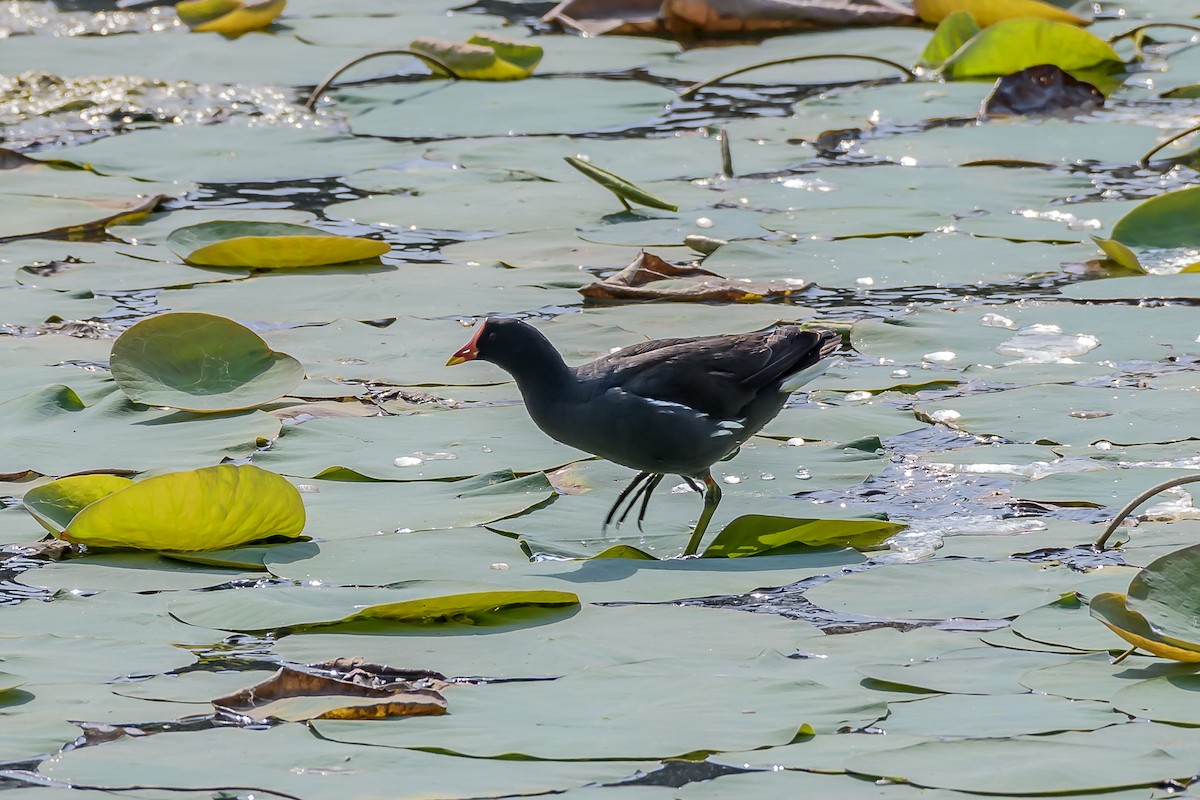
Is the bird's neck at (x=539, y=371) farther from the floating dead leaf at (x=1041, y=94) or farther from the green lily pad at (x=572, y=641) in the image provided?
the floating dead leaf at (x=1041, y=94)

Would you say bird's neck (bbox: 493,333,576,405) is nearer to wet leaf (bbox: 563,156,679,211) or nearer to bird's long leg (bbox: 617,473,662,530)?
bird's long leg (bbox: 617,473,662,530)

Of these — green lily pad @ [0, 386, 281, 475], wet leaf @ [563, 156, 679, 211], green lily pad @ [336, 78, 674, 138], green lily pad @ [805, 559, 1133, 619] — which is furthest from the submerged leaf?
green lily pad @ [336, 78, 674, 138]

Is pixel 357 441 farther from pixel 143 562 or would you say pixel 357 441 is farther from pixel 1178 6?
pixel 1178 6

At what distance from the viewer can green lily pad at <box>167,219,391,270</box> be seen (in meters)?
5.08

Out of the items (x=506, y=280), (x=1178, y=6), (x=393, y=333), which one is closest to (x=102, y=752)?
(x=393, y=333)

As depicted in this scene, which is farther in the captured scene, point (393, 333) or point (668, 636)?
point (393, 333)

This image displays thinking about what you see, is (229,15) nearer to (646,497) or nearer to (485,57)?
(485,57)

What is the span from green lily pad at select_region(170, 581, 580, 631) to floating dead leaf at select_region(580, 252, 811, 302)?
6.75 feet

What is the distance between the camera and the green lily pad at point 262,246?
16.7 feet

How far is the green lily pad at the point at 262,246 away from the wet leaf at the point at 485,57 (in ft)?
8.11

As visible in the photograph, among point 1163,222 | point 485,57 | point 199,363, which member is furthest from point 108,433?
point 485,57

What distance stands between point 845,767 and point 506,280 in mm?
2991

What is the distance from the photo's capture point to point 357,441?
3756mm

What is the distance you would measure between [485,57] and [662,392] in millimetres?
4340
